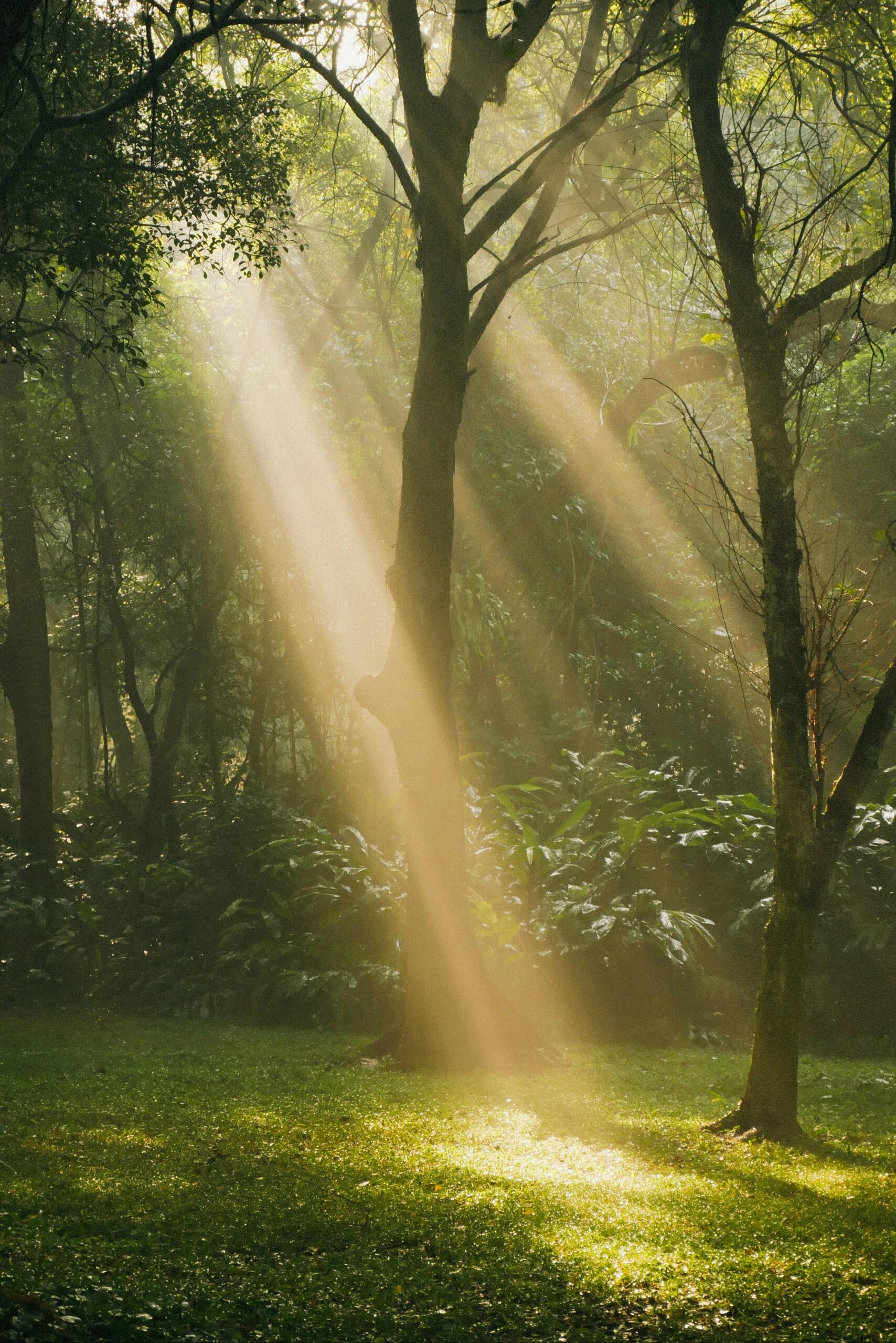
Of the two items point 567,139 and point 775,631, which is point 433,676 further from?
point 567,139

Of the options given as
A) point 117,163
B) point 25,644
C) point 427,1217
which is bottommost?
point 427,1217

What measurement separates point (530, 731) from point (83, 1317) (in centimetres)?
1070

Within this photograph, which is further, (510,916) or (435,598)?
(510,916)

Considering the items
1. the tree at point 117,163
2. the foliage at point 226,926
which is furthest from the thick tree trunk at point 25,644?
the tree at point 117,163

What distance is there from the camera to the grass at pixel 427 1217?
2.68 m

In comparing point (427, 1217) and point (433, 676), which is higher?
point (433, 676)

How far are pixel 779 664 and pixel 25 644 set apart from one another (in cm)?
883

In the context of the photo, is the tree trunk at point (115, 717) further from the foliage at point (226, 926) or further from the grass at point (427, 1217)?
the grass at point (427, 1217)

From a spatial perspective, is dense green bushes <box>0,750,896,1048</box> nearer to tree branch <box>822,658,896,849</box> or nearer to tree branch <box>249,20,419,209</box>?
tree branch <box>822,658,896,849</box>

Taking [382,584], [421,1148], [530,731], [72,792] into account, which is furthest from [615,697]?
[421,1148]

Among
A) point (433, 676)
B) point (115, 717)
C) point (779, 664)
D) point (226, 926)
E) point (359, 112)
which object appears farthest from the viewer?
point (115, 717)

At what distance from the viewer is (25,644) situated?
A: 1123 centimetres

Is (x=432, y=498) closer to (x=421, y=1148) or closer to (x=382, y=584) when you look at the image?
(x=421, y=1148)

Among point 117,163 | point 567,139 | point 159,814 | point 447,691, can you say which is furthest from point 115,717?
point 567,139
